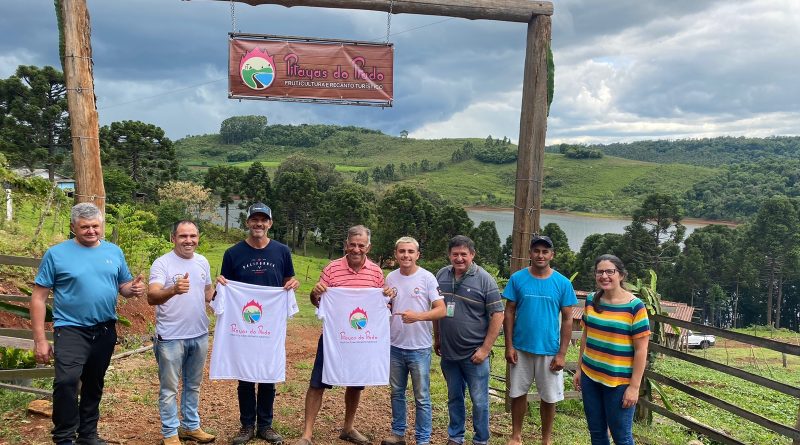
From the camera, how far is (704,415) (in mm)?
8594

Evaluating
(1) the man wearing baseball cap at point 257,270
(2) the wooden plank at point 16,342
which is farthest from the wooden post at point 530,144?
(2) the wooden plank at point 16,342

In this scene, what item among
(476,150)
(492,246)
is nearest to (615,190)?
(476,150)

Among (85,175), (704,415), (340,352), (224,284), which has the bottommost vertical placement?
(704,415)

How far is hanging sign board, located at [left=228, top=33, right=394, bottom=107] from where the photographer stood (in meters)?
5.80

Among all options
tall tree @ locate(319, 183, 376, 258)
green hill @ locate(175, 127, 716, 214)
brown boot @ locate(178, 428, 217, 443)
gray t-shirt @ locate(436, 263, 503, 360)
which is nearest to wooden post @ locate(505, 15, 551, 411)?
gray t-shirt @ locate(436, 263, 503, 360)

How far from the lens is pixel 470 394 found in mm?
4676

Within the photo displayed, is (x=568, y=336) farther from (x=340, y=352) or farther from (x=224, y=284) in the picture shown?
(x=224, y=284)

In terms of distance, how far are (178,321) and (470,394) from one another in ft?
7.82

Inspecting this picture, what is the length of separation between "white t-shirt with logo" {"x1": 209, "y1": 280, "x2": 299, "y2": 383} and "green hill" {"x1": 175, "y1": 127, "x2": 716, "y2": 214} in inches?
3424

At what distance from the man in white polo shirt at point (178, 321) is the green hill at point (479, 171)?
87.1 m

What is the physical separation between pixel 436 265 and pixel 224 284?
37.0m

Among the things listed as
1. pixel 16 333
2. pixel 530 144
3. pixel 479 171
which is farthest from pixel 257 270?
pixel 479 171

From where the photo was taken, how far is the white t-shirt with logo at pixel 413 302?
4.52 m

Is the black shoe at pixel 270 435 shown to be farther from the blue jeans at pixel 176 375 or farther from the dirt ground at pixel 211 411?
the blue jeans at pixel 176 375
